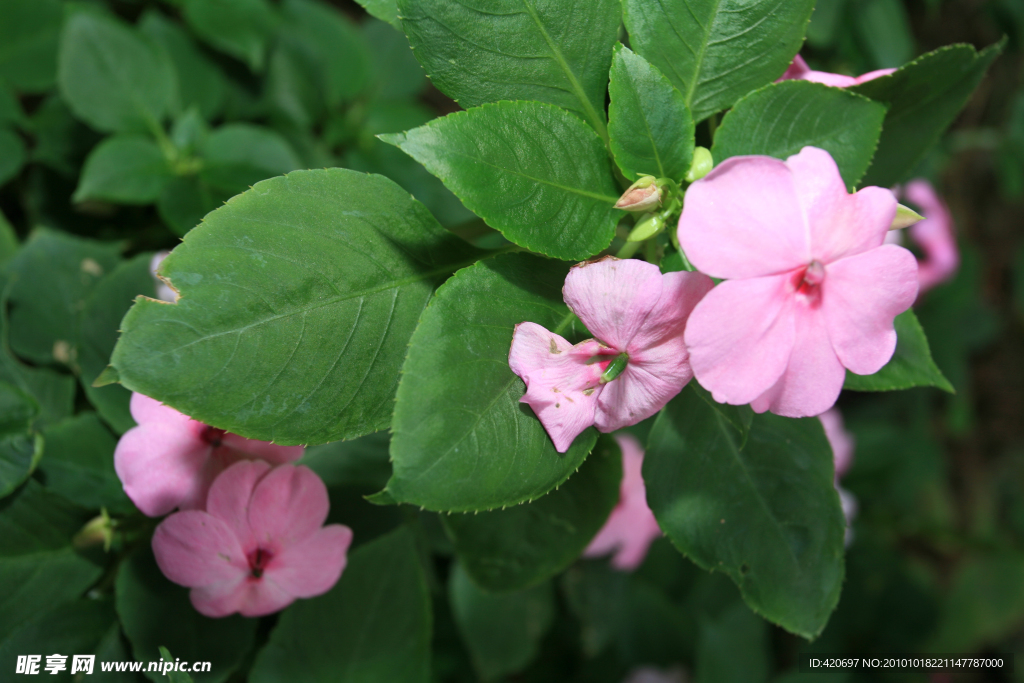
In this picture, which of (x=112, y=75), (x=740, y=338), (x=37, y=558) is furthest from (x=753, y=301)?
(x=112, y=75)

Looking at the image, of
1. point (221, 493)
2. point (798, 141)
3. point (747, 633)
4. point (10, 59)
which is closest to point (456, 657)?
point (747, 633)

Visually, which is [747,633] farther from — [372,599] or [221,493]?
[221,493]

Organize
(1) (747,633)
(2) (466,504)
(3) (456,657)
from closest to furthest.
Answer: (2) (466,504)
(3) (456,657)
(1) (747,633)

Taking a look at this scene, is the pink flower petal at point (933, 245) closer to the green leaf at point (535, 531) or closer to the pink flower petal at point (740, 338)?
the green leaf at point (535, 531)

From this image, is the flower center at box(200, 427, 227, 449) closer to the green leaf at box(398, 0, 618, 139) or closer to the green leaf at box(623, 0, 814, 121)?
the green leaf at box(398, 0, 618, 139)

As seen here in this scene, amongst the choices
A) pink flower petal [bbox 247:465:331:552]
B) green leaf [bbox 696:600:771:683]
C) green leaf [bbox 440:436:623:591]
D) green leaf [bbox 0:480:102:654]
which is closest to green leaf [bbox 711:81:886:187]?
green leaf [bbox 440:436:623:591]

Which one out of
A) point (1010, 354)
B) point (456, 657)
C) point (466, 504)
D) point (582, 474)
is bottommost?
point (1010, 354)

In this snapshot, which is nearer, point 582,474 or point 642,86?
point 642,86

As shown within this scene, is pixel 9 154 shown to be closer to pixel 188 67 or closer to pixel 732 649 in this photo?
pixel 188 67
